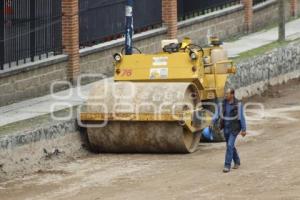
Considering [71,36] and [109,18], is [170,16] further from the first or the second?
Result: [71,36]

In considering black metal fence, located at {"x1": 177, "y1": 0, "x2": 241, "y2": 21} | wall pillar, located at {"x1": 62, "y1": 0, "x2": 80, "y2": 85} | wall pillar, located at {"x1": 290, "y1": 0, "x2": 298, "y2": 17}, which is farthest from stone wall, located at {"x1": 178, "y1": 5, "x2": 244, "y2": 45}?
wall pillar, located at {"x1": 62, "y1": 0, "x2": 80, "y2": 85}

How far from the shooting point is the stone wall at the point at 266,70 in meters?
27.9

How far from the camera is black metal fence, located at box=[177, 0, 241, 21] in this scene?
3369 centimetres

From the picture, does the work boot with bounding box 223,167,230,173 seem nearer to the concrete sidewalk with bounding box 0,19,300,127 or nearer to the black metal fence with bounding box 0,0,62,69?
the concrete sidewalk with bounding box 0,19,300,127

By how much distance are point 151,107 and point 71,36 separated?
6.98 m

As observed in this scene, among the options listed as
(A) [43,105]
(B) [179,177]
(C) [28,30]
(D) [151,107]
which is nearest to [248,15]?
(C) [28,30]

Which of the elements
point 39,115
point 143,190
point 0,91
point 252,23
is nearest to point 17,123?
point 39,115

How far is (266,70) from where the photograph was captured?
2947 cm

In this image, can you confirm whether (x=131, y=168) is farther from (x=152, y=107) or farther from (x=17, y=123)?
(x=17, y=123)

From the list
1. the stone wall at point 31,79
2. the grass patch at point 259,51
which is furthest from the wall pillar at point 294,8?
the stone wall at point 31,79

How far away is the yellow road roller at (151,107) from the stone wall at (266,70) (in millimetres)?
4637

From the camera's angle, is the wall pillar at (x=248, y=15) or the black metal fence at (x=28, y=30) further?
the wall pillar at (x=248, y=15)

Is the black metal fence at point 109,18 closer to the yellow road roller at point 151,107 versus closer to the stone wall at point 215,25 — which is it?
the stone wall at point 215,25

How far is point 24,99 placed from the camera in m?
25.2
